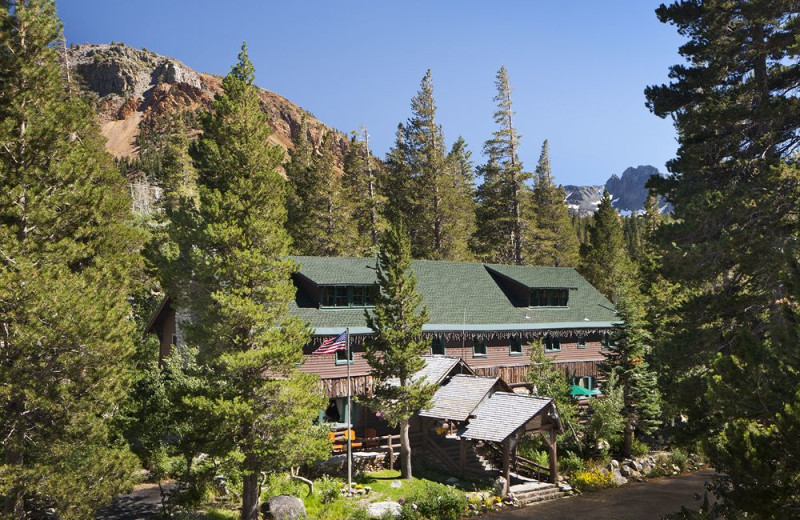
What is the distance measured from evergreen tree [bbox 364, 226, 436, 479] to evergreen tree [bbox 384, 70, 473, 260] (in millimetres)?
24734

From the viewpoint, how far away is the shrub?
26703 mm

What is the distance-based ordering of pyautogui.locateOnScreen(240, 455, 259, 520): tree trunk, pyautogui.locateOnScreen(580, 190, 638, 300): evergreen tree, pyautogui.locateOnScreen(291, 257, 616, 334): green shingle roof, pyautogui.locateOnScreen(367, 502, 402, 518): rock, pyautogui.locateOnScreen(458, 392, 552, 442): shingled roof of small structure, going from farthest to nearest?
pyautogui.locateOnScreen(580, 190, 638, 300): evergreen tree → pyautogui.locateOnScreen(291, 257, 616, 334): green shingle roof → pyautogui.locateOnScreen(458, 392, 552, 442): shingled roof of small structure → pyautogui.locateOnScreen(367, 502, 402, 518): rock → pyautogui.locateOnScreen(240, 455, 259, 520): tree trunk

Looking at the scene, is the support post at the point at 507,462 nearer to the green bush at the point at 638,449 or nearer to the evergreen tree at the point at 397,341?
the evergreen tree at the point at 397,341

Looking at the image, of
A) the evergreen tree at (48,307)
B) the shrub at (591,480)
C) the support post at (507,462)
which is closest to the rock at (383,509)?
the support post at (507,462)

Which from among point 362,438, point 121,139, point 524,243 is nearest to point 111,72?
point 121,139

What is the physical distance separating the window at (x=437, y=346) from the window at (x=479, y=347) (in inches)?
92.4

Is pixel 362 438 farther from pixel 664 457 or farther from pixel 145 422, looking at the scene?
pixel 664 457

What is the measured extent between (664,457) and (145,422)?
2608cm

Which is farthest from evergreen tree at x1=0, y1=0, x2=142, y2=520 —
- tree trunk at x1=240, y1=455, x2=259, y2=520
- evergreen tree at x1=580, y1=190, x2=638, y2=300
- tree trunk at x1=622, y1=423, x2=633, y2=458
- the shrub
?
evergreen tree at x1=580, y1=190, x2=638, y2=300

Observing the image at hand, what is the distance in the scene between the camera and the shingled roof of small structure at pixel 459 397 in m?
26.9

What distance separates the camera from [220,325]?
17.8m

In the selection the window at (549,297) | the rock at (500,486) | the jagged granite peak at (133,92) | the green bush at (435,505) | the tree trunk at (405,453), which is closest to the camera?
the green bush at (435,505)

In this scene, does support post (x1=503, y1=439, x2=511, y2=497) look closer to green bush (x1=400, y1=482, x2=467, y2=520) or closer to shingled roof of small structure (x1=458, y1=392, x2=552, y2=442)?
shingled roof of small structure (x1=458, y1=392, x2=552, y2=442)

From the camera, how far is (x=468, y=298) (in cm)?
3669
